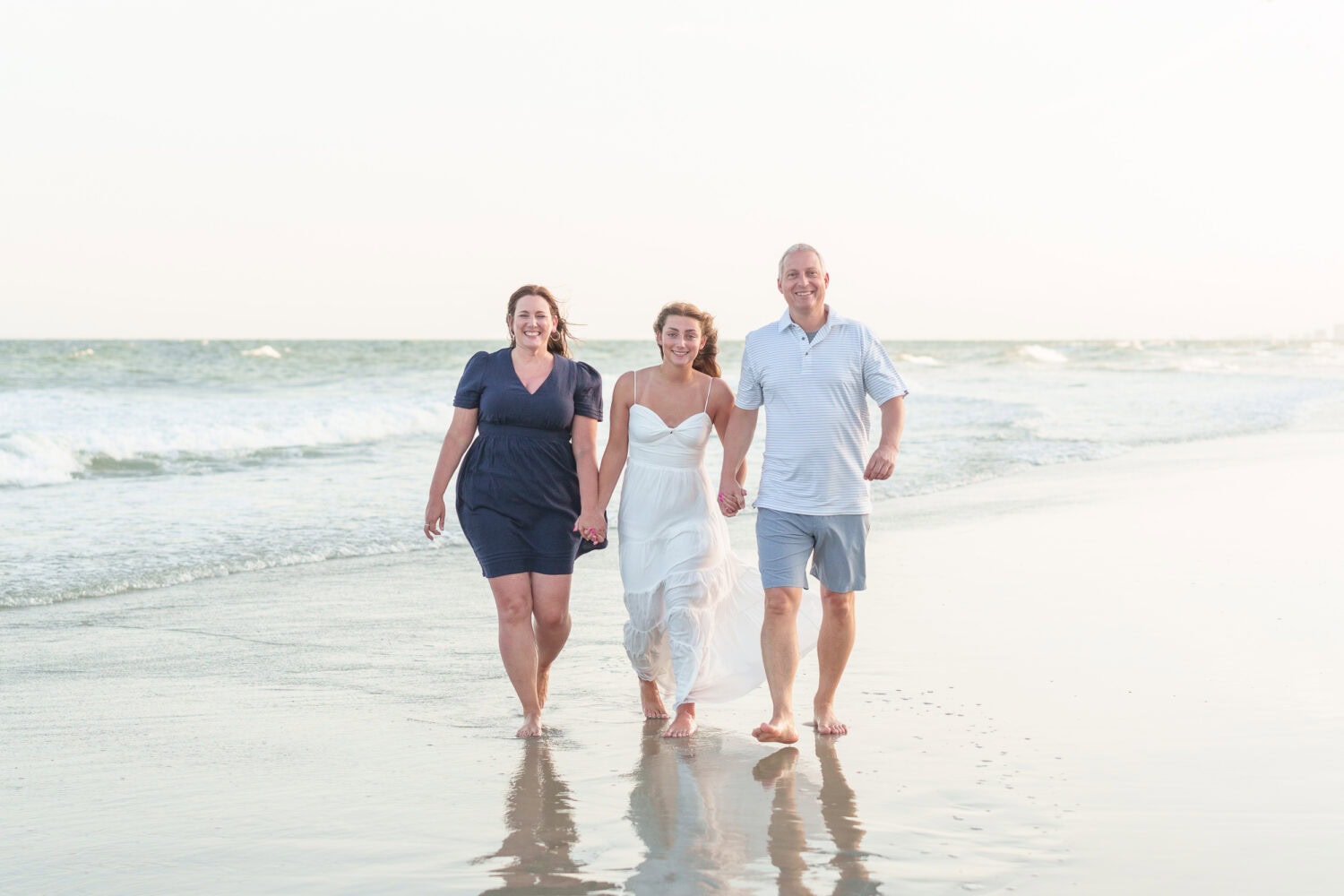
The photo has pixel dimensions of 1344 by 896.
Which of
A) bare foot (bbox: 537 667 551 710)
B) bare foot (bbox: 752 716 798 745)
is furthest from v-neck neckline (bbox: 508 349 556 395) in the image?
bare foot (bbox: 752 716 798 745)

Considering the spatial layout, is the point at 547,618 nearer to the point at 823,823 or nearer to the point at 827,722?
the point at 827,722

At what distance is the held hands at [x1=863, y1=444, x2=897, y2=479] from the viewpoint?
4426mm

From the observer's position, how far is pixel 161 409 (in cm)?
2462

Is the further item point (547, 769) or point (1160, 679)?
point (1160, 679)

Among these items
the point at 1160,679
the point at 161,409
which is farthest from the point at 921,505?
the point at 161,409

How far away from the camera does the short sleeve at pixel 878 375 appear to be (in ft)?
15.1

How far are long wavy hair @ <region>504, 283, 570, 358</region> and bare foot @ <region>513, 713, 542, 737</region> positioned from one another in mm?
1356

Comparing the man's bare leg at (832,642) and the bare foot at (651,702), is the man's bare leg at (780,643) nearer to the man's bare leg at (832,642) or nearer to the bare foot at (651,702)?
the man's bare leg at (832,642)

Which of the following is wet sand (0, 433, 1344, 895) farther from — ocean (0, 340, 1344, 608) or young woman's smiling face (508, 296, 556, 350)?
young woman's smiling face (508, 296, 556, 350)

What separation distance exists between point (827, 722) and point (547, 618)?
3.56ft

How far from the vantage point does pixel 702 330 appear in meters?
4.99

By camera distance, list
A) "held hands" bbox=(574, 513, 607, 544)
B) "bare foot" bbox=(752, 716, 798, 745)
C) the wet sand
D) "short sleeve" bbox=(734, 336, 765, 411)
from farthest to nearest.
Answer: "held hands" bbox=(574, 513, 607, 544) < "short sleeve" bbox=(734, 336, 765, 411) < "bare foot" bbox=(752, 716, 798, 745) < the wet sand

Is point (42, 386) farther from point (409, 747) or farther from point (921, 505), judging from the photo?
point (409, 747)

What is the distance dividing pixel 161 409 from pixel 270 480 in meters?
13.4
